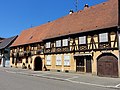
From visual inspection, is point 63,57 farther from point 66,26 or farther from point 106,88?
point 106,88

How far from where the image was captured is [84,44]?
82.0ft

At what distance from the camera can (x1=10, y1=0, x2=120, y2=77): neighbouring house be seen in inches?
860

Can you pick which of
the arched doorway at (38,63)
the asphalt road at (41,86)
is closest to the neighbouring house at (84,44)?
the arched doorway at (38,63)

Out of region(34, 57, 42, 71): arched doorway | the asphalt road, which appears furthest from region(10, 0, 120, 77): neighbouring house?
the asphalt road

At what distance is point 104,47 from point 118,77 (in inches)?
146

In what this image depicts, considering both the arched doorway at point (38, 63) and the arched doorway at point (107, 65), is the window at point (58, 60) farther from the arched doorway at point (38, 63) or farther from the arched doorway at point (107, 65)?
the arched doorway at point (107, 65)

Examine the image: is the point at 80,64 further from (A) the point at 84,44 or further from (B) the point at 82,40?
(B) the point at 82,40

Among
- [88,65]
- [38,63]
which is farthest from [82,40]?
[38,63]

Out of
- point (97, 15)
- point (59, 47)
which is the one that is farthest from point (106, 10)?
point (59, 47)

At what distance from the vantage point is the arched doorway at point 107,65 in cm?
2133

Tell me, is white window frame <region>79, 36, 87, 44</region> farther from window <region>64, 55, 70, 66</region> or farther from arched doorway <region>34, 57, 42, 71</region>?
arched doorway <region>34, 57, 42, 71</region>

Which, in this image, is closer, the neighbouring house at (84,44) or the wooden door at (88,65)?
the neighbouring house at (84,44)

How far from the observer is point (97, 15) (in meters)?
25.5

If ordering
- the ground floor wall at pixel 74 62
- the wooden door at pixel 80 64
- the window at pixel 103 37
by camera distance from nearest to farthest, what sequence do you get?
the window at pixel 103 37 → the ground floor wall at pixel 74 62 → the wooden door at pixel 80 64
